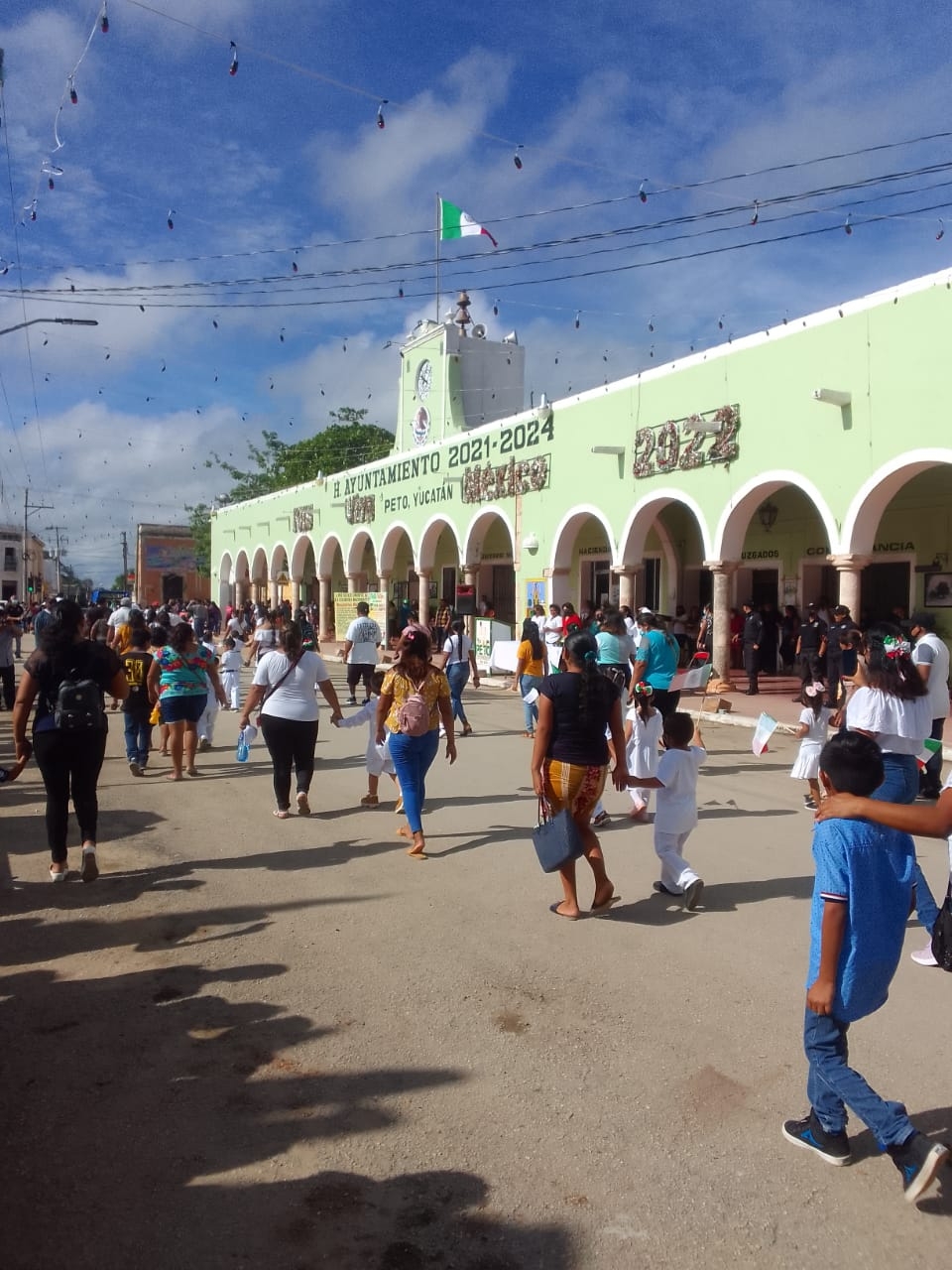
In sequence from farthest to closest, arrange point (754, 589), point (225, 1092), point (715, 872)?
point (754, 589), point (715, 872), point (225, 1092)

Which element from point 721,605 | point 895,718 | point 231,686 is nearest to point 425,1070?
point 895,718

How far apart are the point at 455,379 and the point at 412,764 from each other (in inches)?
902

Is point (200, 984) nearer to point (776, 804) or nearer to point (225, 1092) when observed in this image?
point (225, 1092)

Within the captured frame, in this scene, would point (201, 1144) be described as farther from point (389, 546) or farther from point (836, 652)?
point (389, 546)

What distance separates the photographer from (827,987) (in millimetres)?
2664

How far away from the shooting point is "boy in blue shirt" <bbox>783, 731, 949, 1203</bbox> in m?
2.59

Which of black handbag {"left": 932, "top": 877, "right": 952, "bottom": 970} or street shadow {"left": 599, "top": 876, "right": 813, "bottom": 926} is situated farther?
street shadow {"left": 599, "top": 876, "right": 813, "bottom": 926}

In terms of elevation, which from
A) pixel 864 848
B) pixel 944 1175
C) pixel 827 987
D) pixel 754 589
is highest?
pixel 754 589

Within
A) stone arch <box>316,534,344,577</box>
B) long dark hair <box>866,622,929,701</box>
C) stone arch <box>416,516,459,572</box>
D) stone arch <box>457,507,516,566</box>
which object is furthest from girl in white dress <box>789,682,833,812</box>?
stone arch <box>316,534,344,577</box>

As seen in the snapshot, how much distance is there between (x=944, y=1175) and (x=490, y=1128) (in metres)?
1.40

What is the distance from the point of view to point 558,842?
471cm

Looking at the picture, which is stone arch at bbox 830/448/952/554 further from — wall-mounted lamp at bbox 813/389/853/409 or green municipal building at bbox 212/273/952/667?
wall-mounted lamp at bbox 813/389/853/409

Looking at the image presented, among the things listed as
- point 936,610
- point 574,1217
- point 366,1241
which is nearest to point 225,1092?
point 366,1241

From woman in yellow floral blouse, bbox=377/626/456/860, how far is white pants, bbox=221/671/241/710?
7620mm
